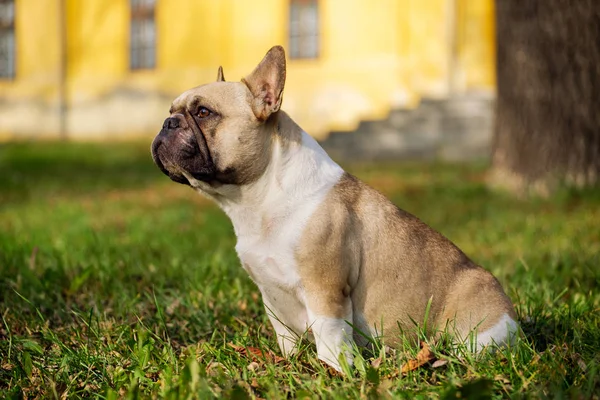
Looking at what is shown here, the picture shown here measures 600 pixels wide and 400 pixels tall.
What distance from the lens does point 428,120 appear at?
15.5 metres

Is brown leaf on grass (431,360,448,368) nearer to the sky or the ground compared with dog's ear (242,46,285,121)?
nearer to the ground

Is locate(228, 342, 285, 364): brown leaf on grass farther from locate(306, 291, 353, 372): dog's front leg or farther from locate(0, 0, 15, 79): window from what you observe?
locate(0, 0, 15, 79): window

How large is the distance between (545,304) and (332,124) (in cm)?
1472

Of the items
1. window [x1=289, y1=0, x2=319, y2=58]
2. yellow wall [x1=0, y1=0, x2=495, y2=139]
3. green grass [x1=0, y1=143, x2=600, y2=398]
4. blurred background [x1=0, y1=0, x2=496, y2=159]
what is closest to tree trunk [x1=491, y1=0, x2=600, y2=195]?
green grass [x1=0, y1=143, x2=600, y2=398]

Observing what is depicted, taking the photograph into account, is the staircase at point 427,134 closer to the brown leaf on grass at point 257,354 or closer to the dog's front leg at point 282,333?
the dog's front leg at point 282,333

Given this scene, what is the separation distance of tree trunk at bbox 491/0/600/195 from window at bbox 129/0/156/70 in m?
14.7

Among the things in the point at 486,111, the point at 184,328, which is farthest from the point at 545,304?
the point at 486,111

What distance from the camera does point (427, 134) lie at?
15484mm

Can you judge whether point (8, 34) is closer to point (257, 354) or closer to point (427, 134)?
point (427, 134)

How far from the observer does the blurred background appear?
15938mm

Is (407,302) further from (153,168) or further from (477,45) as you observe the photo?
(477,45)

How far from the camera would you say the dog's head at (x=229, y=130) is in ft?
9.57

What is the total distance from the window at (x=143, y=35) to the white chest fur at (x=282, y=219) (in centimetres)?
1871

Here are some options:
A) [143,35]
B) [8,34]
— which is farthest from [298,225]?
[8,34]
